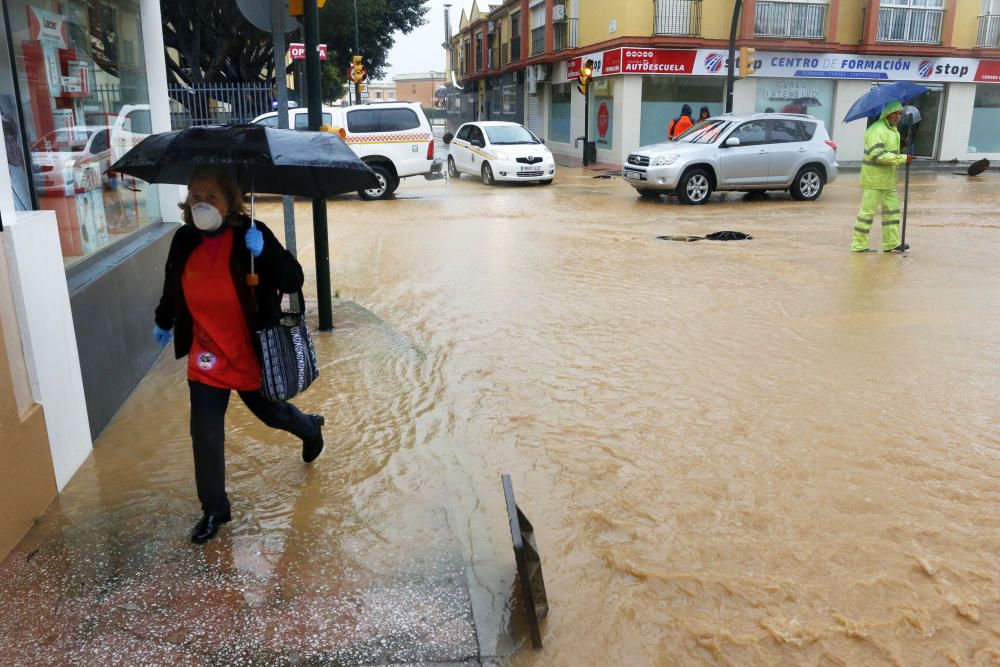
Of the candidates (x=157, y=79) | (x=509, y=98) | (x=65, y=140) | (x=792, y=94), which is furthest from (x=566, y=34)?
(x=65, y=140)

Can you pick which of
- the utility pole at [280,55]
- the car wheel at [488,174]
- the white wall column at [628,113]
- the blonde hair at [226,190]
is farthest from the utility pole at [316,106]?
the white wall column at [628,113]

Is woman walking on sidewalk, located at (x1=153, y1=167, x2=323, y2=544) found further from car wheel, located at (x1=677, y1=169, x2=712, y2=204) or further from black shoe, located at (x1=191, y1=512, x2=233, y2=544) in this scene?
car wheel, located at (x1=677, y1=169, x2=712, y2=204)

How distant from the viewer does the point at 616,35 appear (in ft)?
88.4

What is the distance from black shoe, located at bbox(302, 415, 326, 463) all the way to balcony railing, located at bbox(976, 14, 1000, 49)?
31113 millimetres

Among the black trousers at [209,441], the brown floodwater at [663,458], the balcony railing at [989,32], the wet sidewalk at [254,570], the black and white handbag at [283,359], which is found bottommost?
Result: the brown floodwater at [663,458]

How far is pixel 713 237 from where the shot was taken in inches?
477

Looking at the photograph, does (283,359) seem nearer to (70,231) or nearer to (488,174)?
(70,231)

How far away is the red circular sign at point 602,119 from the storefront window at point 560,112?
3.68m

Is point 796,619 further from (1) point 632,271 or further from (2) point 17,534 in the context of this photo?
(1) point 632,271

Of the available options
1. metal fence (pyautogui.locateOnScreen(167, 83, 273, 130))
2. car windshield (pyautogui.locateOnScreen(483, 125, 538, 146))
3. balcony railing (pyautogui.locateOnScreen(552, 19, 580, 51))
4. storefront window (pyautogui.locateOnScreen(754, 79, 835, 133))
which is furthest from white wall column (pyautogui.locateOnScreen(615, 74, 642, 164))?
metal fence (pyautogui.locateOnScreen(167, 83, 273, 130))

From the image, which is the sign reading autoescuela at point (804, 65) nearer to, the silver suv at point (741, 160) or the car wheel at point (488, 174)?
the car wheel at point (488, 174)

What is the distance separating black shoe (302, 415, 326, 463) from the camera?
420 centimetres

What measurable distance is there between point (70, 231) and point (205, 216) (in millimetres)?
2316

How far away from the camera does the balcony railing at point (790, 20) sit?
88.7ft
